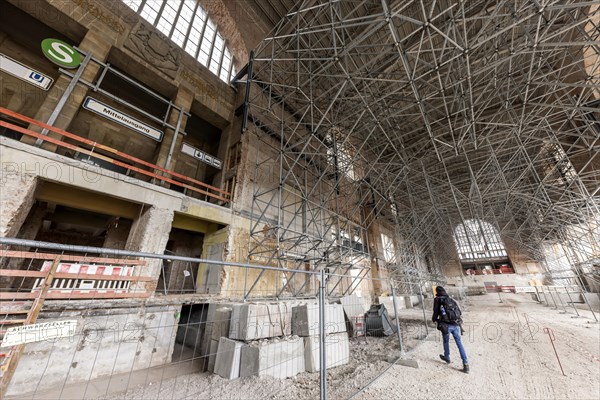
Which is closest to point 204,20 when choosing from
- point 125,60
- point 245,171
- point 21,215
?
point 125,60

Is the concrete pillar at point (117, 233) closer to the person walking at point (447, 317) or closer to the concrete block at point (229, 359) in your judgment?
the concrete block at point (229, 359)

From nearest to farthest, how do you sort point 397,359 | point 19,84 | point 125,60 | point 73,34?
1. point 397,359
2. point 19,84
3. point 73,34
4. point 125,60

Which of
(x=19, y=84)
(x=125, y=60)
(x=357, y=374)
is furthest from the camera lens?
(x=125, y=60)

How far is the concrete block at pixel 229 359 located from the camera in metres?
3.93

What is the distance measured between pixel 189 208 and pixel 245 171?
10.0 feet

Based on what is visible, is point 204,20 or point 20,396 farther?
point 204,20

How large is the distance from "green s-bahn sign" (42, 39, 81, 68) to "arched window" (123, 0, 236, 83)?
502cm

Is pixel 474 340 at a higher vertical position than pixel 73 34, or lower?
lower

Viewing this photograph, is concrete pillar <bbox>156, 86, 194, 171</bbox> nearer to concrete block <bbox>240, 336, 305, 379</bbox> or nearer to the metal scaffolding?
the metal scaffolding

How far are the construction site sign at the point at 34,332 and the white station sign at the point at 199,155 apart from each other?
8.65 metres

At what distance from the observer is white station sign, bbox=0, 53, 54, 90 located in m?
5.76

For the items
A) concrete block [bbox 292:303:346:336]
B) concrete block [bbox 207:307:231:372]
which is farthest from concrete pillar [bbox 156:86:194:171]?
concrete block [bbox 292:303:346:336]

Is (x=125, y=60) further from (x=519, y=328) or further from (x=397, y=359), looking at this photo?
(x=519, y=328)

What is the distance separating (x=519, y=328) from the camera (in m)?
7.93
